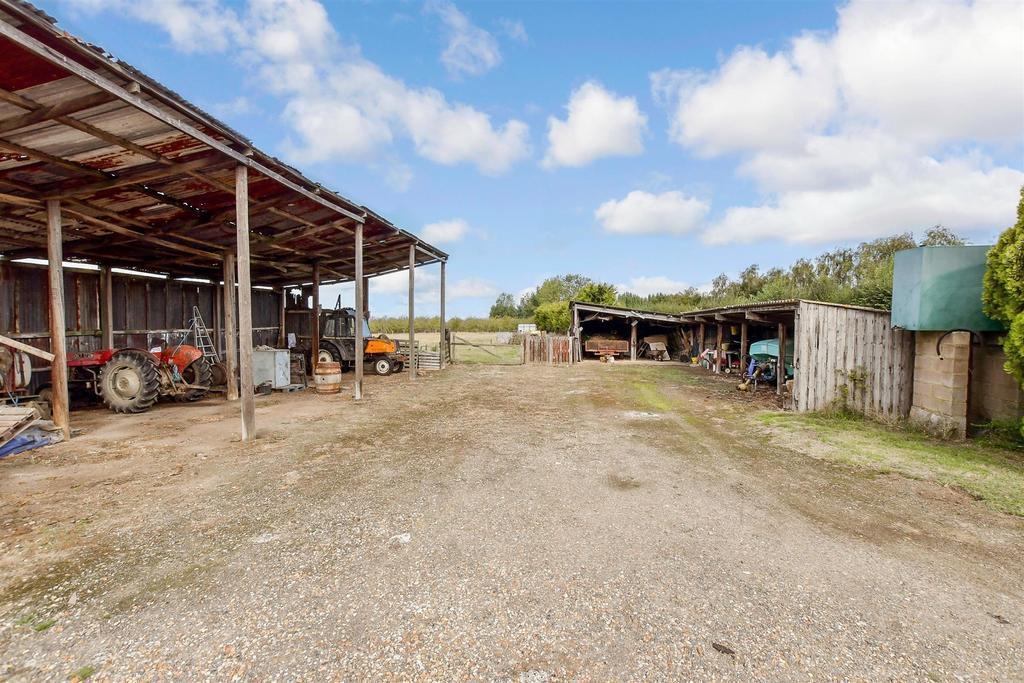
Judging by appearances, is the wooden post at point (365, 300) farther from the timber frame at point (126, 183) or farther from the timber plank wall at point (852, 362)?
the timber plank wall at point (852, 362)

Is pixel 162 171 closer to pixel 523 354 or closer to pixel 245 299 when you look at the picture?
pixel 245 299

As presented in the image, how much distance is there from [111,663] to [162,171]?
6230 millimetres

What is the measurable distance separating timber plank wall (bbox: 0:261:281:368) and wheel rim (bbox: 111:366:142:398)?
2378 millimetres

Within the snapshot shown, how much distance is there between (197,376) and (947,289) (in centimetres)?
1314

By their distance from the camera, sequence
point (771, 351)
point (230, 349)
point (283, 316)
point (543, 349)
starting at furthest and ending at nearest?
point (543, 349) < point (283, 316) < point (771, 351) < point (230, 349)

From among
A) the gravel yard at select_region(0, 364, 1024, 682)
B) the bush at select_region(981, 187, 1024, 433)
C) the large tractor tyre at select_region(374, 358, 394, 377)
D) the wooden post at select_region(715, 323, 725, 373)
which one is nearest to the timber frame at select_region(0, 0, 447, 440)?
the gravel yard at select_region(0, 364, 1024, 682)

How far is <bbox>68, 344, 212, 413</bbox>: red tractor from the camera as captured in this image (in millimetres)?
7926

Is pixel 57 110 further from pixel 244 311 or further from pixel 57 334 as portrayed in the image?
pixel 57 334

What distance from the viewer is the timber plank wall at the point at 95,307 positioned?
28.6 feet

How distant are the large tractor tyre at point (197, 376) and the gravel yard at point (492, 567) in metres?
3.52

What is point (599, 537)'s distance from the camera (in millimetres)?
3525

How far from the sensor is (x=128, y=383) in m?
8.02

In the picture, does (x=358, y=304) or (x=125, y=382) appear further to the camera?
(x=358, y=304)

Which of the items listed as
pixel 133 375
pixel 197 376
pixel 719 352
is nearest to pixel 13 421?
pixel 133 375
